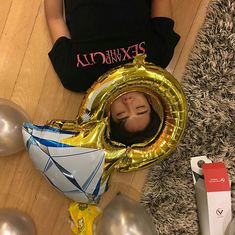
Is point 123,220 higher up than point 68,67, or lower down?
lower down

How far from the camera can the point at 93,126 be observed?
1.10 meters

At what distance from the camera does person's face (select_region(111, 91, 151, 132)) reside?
3.78 feet

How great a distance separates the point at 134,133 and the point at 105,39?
29 cm

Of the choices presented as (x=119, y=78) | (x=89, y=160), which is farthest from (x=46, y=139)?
(x=119, y=78)

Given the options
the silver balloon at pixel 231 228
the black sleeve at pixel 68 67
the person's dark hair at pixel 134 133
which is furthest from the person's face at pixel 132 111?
the silver balloon at pixel 231 228

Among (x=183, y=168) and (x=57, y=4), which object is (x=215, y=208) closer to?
(x=183, y=168)

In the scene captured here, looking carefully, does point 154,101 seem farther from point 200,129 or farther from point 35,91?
point 35,91

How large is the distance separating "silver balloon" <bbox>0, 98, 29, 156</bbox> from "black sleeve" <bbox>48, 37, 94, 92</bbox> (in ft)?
0.55

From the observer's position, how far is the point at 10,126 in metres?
1.13

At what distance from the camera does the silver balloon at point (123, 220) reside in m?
1.10

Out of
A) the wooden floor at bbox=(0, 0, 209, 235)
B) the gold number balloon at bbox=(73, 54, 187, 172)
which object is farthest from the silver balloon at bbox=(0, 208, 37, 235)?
the gold number balloon at bbox=(73, 54, 187, 172)

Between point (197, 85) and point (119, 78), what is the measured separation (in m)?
0.31

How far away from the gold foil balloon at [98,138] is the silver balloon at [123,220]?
63 millimetres

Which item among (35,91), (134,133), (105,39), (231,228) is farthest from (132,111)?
(231,228)
